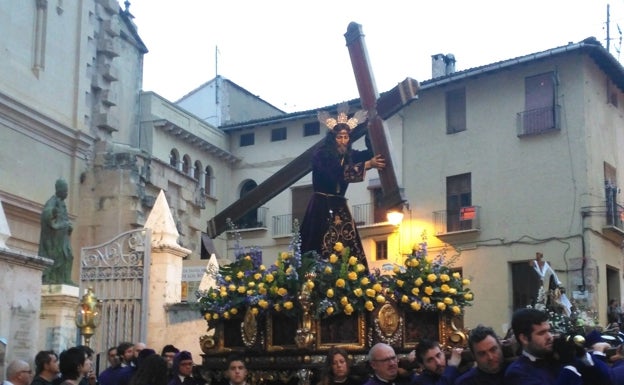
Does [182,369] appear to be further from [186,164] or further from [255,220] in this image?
[255,220]

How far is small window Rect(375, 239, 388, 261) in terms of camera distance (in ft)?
118

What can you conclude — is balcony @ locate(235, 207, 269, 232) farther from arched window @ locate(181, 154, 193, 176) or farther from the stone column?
the stone column

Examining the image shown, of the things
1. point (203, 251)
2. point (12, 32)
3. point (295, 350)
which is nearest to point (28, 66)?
point (12, 32)

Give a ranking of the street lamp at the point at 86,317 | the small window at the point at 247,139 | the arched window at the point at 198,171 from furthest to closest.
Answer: the small window at the point at 247,139, the arched window at the point at 198,171, the street lamp at the point at 86,317

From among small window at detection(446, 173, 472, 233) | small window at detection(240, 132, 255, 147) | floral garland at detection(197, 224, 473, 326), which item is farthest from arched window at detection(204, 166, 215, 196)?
floral garland at detection(197, 224, 473, 326)

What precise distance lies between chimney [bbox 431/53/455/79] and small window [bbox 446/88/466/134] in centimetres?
437

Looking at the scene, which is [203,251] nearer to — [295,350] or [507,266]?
[507,266]

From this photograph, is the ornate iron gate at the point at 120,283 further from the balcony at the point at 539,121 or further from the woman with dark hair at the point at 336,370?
the balcony at the point at 539,121

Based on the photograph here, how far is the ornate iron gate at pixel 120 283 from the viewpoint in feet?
57.5

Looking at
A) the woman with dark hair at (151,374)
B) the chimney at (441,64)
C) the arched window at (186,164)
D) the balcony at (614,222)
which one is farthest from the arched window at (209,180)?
the woman with dark hair at (151,374)

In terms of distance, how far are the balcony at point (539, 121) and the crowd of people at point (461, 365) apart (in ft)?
77.3

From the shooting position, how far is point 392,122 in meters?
36.8

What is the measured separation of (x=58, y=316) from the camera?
15180 millimetres

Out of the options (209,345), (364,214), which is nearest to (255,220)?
(364,214)
